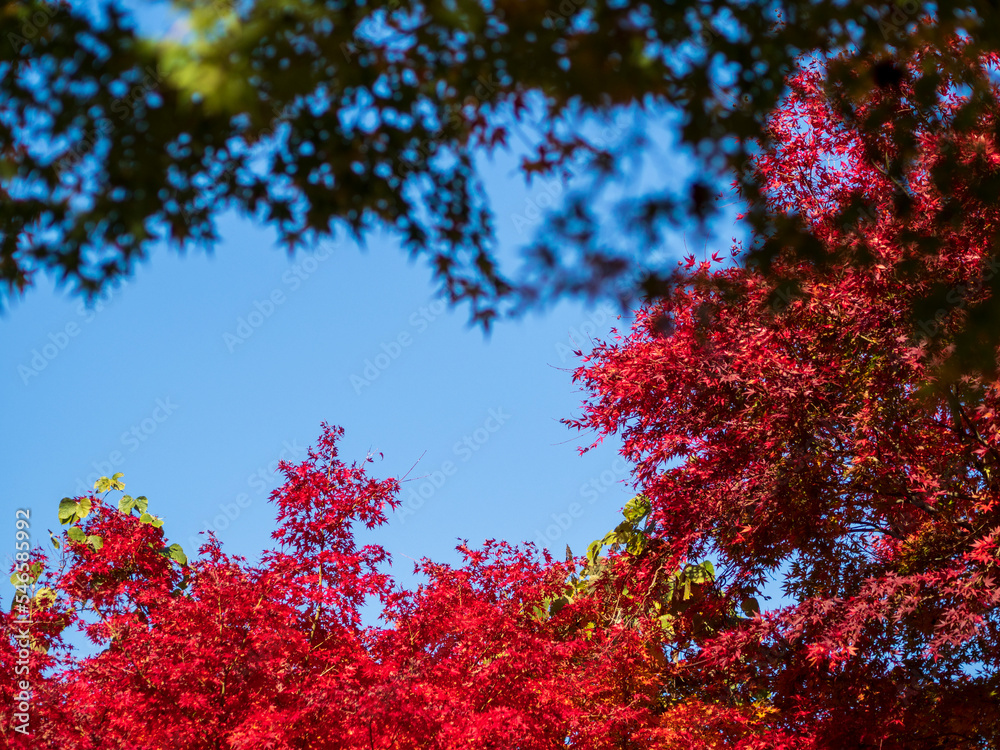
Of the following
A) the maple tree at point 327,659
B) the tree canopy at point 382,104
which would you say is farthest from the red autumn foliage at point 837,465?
the tree canopy at point 382,104

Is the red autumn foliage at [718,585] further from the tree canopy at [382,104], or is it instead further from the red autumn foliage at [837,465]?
the tree canopy at [382,104]

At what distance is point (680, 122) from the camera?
14.6 feet

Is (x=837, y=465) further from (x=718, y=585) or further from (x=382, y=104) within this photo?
(x=382, y=104)

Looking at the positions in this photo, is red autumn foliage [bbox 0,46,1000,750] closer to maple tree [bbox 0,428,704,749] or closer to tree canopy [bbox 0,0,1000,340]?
maple tree [bbox 0,428,704,749]

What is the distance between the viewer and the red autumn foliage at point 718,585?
869cm

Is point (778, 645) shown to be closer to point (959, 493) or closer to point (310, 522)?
point (959, 493)

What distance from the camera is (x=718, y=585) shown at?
11008 millimetres

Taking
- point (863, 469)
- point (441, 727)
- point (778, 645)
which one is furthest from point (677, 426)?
point (441, 727)

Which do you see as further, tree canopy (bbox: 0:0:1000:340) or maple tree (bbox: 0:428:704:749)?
maple tree (bbox: 0:428:704:749)

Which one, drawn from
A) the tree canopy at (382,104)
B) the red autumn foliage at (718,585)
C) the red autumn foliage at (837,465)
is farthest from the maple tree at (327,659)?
the tree canopy at (382,104)

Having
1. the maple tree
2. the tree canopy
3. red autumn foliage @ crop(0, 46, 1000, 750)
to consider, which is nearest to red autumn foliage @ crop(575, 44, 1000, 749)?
red autumn foliage @ crop(0, 46, 1000, 750)

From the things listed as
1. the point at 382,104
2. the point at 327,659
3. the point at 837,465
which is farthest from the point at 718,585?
the point at 382,104

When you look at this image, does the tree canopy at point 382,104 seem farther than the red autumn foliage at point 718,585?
No

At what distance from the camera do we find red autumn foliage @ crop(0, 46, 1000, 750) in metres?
8.69
